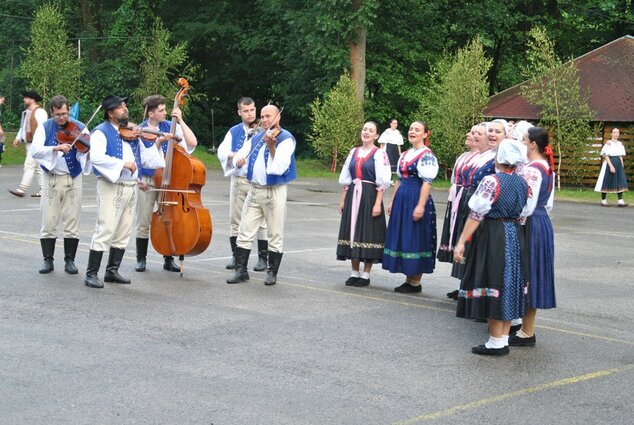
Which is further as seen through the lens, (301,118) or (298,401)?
(301,118)

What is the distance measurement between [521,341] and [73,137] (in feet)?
17.9

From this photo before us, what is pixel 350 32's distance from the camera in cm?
3856

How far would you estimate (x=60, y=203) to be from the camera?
1198 cm

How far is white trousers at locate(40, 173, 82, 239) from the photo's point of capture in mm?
11914

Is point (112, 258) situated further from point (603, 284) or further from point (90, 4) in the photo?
point (90, 4)

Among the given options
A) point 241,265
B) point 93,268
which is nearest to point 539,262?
point 241,265

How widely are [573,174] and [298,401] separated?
2653cm

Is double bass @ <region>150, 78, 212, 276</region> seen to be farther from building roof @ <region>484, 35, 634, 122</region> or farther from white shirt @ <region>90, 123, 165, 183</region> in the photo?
building roof @ <region>484, 35, 634, 122</region>

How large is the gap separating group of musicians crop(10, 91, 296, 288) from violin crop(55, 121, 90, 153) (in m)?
0.01

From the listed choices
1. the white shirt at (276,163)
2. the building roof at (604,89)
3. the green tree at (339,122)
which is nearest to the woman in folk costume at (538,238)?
the white shirt at (276,163)

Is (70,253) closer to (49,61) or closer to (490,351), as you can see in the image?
(490,351)

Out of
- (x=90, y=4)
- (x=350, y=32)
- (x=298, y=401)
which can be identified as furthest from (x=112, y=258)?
(x=90, y=4)

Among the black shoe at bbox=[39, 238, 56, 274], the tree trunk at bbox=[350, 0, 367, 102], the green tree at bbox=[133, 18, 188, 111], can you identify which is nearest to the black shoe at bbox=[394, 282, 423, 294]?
the black shoe at bbox=[39, 238, 56, 274]

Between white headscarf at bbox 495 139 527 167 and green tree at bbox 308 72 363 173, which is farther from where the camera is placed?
green tree at bbox 308 72 363 173
